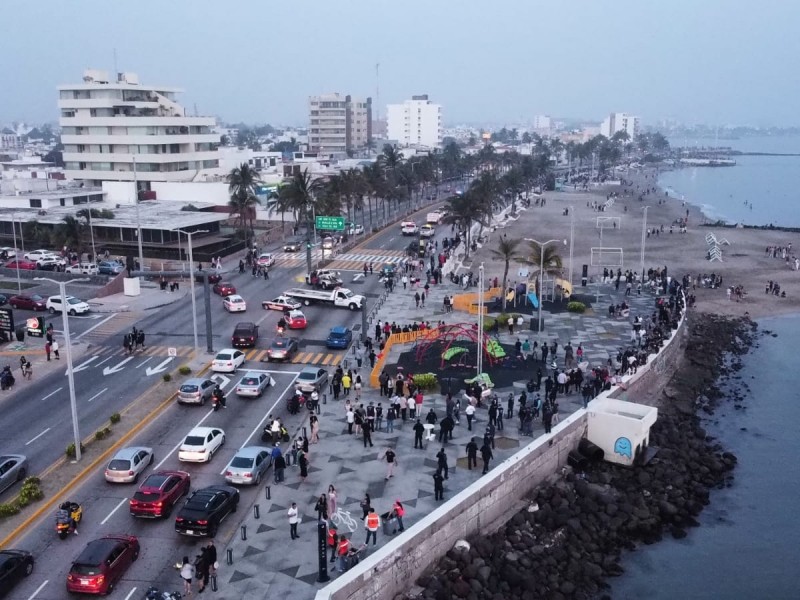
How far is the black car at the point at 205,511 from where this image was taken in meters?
23.3

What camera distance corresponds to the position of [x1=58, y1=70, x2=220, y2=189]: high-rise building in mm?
100431

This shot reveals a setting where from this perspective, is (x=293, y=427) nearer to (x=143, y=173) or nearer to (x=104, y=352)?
(x=104, y=352)

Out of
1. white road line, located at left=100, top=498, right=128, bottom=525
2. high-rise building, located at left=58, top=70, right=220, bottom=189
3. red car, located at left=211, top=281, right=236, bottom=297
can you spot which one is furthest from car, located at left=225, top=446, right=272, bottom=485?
high-rise building, located at left=58, top=70, right=220, bottom=189

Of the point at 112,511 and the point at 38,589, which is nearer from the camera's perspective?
the point at 38,589

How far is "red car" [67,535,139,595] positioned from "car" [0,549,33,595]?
1.44m

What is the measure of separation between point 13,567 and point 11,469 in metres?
7.12

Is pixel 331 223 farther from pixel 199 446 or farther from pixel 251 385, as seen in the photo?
pixel 199 446

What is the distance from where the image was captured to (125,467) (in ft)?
89.1

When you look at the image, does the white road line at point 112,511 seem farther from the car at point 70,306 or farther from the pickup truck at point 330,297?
the car at point 70,306

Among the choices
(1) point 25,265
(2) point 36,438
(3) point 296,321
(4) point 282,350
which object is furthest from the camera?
(1) point 25,265

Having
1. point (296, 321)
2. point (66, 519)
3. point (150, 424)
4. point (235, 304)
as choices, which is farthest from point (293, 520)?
point (235, 304)

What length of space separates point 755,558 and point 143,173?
89.4 meters

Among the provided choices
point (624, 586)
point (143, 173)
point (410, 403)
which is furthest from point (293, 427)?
point (143, 173)

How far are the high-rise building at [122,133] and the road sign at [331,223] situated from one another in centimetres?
3610
